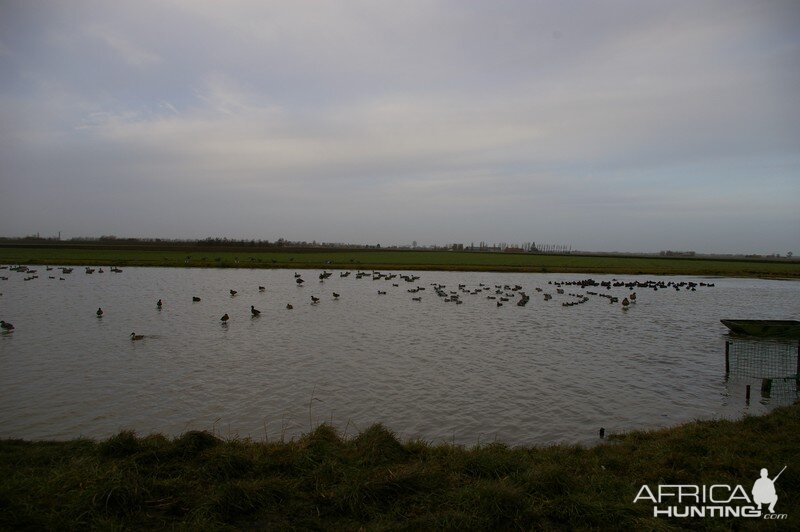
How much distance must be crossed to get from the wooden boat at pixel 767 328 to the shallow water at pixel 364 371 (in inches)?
52.6

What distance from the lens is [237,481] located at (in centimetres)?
618

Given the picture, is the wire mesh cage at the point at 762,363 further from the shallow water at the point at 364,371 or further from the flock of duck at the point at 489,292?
the flock of duck at the point at 489,292

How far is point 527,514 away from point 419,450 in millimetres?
2554

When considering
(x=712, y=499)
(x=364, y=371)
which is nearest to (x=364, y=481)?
(x=712, y=499)

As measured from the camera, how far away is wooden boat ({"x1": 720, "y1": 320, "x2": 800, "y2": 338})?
18.1 meters

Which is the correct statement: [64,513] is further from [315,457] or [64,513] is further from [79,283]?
[79,283]

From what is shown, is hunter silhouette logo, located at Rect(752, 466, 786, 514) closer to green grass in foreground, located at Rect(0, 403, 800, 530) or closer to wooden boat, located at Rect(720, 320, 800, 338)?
green grass in foreground, located at Rect(0, 403, 800, 530)

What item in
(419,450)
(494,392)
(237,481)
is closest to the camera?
(237,481)

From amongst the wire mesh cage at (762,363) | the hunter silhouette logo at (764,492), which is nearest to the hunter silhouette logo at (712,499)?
the hunter silhouette logo at (764,492)

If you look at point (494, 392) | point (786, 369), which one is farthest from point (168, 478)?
point (786, 369)

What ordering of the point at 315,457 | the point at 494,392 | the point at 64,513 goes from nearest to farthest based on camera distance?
the point at 64,513, the point at 315,457, the point at 494,392

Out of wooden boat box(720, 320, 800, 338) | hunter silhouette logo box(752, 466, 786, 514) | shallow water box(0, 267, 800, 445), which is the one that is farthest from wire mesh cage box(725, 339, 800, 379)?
hunter silhouette logo box(752, 466, 786, 514)

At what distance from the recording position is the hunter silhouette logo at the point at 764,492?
5758mm

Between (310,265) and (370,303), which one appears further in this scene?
(310,265)
